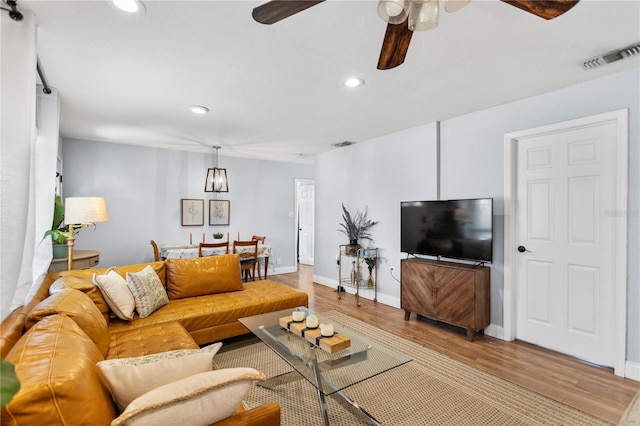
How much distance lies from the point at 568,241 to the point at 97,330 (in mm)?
3906

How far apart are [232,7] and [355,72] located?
3.75ft

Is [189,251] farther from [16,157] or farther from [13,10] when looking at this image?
[13,10]

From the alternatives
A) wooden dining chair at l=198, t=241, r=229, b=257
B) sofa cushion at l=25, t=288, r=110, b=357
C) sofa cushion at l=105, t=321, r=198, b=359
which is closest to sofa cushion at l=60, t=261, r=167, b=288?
sofa cushion at l=105, t=321, r=198, b=359

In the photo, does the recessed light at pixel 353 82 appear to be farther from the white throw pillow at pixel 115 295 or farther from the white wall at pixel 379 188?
the white throw pillow at pixel 115 295

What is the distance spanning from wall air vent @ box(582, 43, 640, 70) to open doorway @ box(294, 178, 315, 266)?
5956 mm

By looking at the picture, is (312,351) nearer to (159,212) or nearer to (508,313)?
(508,313)

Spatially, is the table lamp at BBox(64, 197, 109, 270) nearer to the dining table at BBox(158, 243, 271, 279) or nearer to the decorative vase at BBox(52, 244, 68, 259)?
the decorative vase at BBox(52, 244, 68, 259)

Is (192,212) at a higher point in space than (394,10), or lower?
lower

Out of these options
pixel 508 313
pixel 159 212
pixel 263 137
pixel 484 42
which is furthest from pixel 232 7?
pixel 159 212

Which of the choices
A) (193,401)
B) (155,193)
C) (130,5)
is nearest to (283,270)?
(155,193)

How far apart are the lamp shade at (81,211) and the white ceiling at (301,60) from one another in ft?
3.49

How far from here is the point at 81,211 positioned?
3.03 metres

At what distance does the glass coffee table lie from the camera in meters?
1.80

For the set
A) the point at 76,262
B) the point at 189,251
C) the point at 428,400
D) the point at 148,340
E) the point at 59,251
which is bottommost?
the point at 428,400
